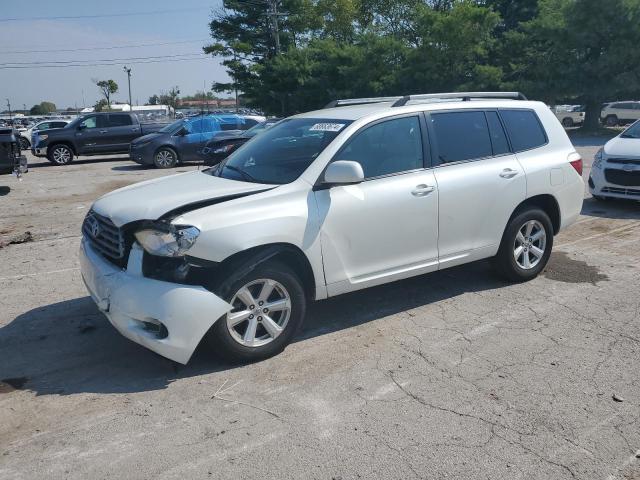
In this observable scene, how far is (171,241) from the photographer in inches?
153

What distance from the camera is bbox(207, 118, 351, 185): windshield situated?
466 centimetres

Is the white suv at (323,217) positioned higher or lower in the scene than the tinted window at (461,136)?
lower

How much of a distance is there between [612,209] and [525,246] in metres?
4.78

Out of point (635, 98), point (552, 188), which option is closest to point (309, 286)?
point (552, 188)

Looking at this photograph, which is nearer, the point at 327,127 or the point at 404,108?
the point at 327,127

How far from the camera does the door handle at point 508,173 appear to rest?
5.47m

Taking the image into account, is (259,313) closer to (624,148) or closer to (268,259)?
(268,259)

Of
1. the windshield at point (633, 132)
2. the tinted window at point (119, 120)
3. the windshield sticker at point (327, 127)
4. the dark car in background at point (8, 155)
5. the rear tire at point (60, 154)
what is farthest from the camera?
the tinted window at point (119, 120)

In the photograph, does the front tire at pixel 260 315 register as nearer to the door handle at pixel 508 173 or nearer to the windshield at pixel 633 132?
the door handle at pixel 508 173

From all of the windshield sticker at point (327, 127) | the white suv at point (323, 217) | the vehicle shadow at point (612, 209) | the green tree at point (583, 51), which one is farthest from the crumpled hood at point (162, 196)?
the green tree at point (583, 51)

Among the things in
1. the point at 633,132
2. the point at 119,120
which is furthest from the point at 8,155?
the point at 633,132

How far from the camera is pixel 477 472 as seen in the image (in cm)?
299

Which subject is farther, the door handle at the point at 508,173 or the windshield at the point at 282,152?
the door handle at the point at 508,173

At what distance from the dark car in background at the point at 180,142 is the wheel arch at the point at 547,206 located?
43.3 ft
